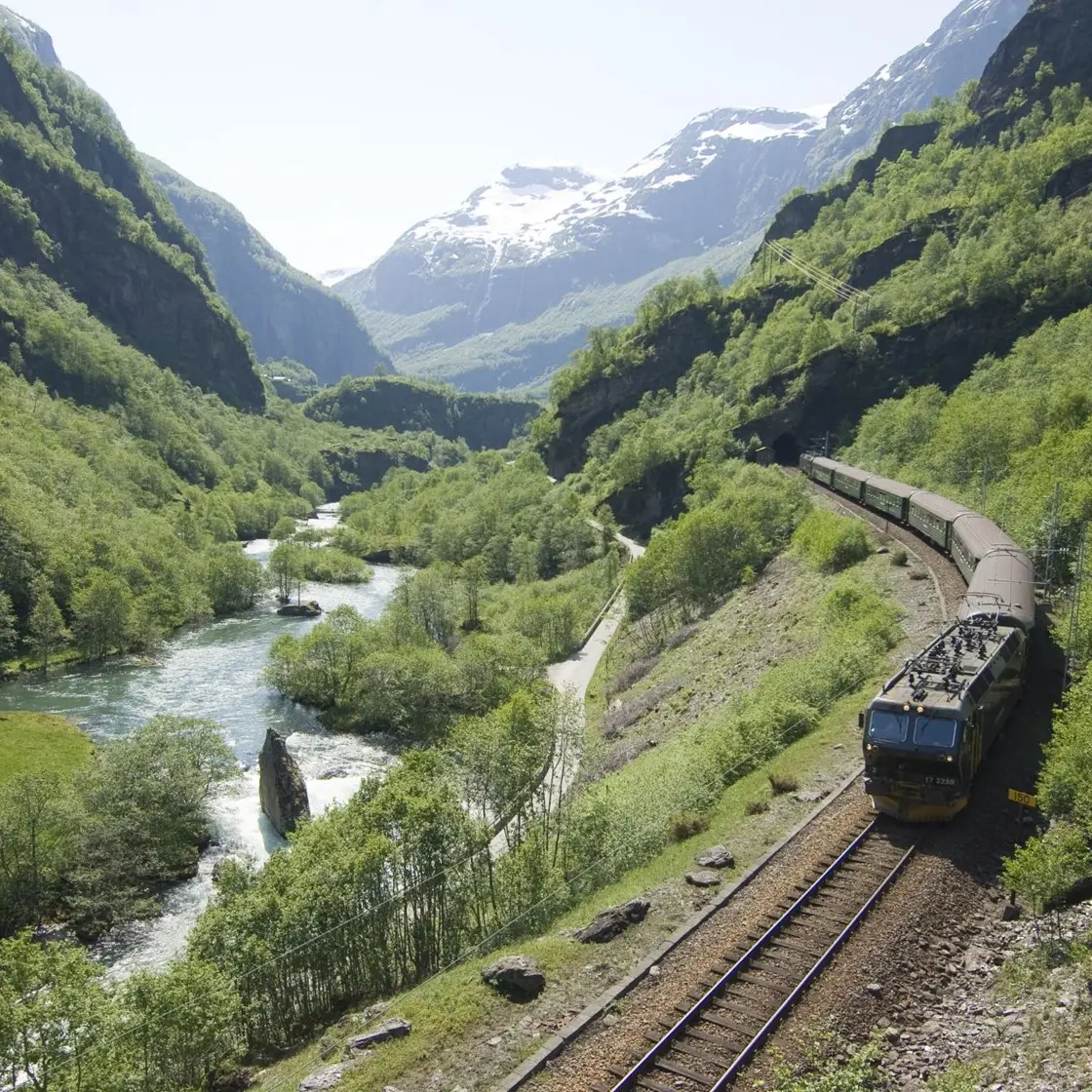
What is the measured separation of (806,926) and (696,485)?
271 feet

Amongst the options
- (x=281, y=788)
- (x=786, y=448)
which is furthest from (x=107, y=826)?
(x=786, y=448)

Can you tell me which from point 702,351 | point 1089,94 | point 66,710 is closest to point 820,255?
point 702,351

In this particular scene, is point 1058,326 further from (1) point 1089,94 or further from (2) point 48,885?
(2) point 48,885

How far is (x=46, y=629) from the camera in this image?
7769 cm

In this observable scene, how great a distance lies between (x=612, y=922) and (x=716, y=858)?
13.6 ft

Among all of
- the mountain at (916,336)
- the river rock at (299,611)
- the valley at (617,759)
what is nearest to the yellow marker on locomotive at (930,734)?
the valley at (617,759)

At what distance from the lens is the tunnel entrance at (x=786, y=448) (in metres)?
118

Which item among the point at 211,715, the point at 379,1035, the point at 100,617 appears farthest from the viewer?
the point at 100,617

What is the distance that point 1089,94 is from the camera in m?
144

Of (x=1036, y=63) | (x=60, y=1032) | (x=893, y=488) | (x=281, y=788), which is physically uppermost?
(x=1036, y=63)

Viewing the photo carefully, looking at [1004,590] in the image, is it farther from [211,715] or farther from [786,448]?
[786,448]

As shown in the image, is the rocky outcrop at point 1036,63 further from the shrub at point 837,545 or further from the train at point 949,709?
the train at point 949,709

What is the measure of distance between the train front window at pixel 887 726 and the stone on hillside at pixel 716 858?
529cm

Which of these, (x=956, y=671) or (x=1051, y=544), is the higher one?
(x=1051, y=544)
